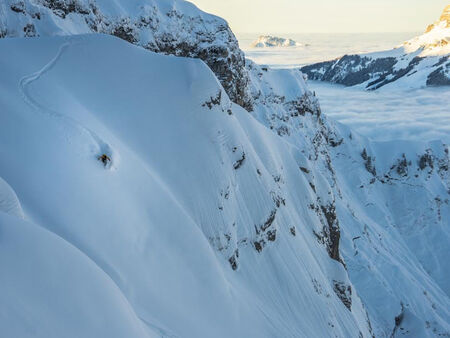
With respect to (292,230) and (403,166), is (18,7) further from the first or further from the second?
(403,166)

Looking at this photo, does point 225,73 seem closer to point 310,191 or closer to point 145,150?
point 310,191

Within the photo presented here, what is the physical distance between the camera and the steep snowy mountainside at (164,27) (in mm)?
29156

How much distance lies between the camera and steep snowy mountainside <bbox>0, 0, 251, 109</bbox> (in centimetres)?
2916

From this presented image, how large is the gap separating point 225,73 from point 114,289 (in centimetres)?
2868

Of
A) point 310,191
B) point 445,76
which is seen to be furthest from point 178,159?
point 445,76

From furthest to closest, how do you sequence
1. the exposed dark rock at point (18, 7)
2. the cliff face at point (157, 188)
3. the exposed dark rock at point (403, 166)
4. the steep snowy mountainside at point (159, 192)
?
the exposed dark rock at point (403, 166)
the exposed dark rock at point (18, 7)
the steep snowy mountainside at point (159, 192)
the cliff face at point (157, 188)

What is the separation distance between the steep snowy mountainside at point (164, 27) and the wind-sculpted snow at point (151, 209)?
34.4ft

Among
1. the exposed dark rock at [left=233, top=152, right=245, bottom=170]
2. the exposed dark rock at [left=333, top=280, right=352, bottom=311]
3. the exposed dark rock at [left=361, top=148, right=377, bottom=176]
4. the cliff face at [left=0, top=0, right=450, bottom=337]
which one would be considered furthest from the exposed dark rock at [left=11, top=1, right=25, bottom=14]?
the exposed dark rock at [left=361, top=148, right=377, bottom=176]

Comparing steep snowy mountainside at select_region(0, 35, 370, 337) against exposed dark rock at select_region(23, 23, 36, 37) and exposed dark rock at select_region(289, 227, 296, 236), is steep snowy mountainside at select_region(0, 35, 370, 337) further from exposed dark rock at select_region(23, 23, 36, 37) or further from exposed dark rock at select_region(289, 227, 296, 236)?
exposed dark rock at select_region(23, 23, 36, 37)

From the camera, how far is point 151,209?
13.0m

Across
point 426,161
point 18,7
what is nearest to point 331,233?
point 18,7

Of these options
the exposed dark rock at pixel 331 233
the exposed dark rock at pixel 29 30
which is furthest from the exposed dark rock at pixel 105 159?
the exposed dark rock at pixel 331 233

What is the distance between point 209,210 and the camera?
16.4m

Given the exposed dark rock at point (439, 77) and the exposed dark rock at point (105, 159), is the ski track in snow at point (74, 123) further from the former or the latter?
the exposed dark rock at point (439, 77)
